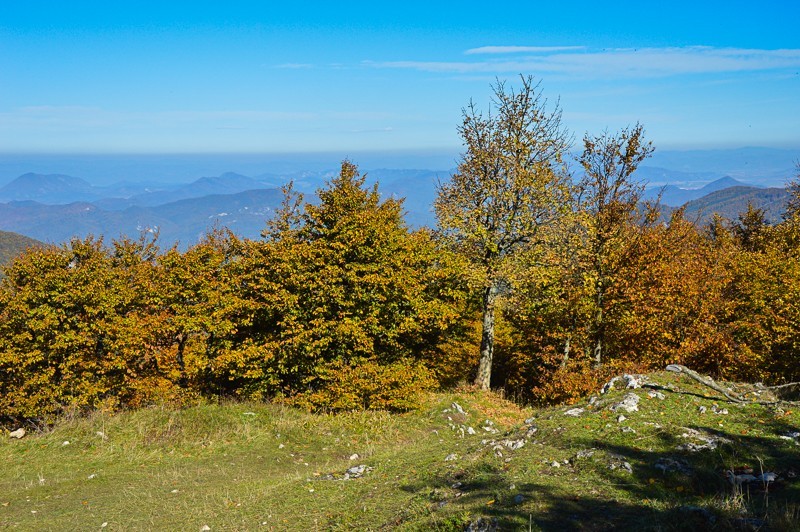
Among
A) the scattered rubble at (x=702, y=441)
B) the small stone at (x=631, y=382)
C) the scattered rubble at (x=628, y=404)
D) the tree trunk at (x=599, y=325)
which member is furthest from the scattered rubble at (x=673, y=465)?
the tree trunk at (x=599, y=325)

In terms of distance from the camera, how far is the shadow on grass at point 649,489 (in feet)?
26.0

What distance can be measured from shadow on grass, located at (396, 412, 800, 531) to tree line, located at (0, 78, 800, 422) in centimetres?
1394

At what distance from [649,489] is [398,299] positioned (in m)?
19.0

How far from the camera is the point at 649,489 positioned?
9711 millimetres

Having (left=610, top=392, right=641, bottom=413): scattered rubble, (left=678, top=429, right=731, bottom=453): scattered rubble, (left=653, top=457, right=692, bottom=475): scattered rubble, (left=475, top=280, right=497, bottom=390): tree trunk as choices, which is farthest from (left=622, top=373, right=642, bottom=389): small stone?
(left=475, top=280, right=497, bottom=390): tree trunk

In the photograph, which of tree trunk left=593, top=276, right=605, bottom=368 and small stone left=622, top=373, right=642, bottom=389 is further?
tree trunk left=593, top=276, right=605, bottom=368

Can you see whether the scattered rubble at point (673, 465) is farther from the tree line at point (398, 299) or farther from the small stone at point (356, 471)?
the tree line at point (398, 299)

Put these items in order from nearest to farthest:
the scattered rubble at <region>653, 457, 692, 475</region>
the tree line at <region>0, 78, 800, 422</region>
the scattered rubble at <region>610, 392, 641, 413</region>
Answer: the scattered rubble at <region>653, 457, 692, 475</region> < the scattered rubble at <region>610, 392, 641, 413</region> < the tree line at <region>0, 78, 800, 422</region>

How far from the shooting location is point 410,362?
29.3m

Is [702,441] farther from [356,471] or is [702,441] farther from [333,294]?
[333,294]

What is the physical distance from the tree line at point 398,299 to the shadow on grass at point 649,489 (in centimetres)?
1394

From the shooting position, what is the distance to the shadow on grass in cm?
792

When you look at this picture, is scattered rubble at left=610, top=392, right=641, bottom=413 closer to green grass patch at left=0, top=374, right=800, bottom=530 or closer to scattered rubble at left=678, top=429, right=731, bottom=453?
green grass patch at left=0, top=374, right=800, bottom=530

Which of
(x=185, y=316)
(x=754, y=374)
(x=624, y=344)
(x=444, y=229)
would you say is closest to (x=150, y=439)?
(x=185, y=316)
